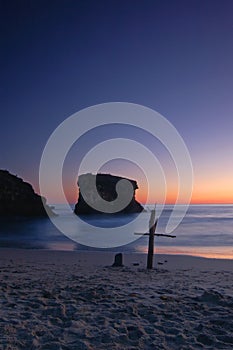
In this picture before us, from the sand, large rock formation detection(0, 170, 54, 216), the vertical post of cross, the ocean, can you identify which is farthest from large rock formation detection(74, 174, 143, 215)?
the sand

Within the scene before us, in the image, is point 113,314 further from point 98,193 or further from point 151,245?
point 98,193

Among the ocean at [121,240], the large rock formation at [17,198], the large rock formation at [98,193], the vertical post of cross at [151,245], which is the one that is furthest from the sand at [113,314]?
the large rock formation at [98,193]

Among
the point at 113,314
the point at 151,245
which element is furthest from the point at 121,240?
the point at 113,314

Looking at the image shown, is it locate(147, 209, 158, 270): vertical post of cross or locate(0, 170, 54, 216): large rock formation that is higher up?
locate(0, 170, 54, 216): large rock formation

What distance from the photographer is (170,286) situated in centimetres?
923

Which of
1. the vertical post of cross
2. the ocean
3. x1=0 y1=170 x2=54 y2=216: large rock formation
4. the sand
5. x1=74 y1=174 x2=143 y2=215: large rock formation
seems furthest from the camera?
x1=74 y1=174 x2=143 y2=215: large rock formation

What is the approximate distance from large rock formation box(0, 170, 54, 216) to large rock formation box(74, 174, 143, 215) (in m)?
19.9

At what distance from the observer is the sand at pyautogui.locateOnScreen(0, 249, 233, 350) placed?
4.93 m

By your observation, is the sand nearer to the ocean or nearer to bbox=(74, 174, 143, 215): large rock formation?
the ocean

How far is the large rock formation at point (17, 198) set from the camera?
245 ft

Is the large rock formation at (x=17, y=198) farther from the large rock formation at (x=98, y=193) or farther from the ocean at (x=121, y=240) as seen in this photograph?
the ocean at (x=121, y=240)

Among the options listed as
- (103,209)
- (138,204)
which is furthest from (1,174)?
(138,204)

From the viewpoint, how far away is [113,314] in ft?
20.2

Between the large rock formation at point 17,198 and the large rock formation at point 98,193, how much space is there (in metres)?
19.9
